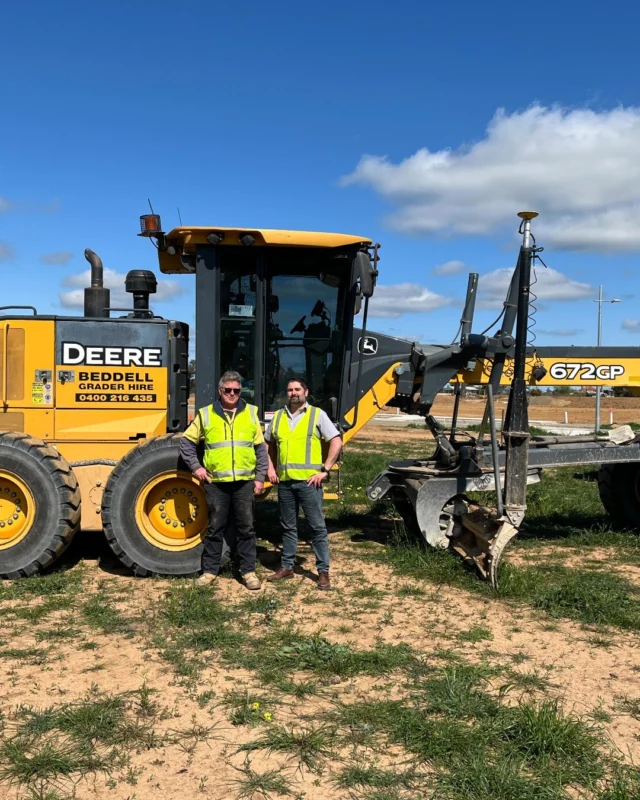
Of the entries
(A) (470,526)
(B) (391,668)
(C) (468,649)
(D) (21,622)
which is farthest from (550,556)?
(D) (21,622)

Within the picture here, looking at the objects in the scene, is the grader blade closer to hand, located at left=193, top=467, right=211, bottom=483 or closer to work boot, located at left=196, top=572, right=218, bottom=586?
work boot, located at left=196, top=572, right=218, bottom=586

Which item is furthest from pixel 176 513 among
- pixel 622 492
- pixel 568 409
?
pixel 568 409

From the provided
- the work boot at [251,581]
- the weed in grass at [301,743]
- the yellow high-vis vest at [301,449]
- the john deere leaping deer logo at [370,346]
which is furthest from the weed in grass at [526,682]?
the john deere leaping deer logo at [370,346]

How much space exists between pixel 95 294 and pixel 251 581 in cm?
332

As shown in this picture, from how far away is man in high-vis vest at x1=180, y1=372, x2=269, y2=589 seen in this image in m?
6.31

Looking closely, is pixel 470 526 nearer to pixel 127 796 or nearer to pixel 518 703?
pixel 518 703

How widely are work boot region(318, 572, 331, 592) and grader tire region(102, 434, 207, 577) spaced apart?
A: 44.4 inches

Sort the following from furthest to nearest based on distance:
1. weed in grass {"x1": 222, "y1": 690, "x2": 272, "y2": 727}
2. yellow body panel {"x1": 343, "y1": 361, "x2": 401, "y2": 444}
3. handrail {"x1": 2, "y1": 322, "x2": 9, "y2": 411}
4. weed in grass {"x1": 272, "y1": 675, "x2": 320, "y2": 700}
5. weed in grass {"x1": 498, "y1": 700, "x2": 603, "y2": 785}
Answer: yellow body panel {"x1": 343, "y1": 361, "x2": 401, "y2": 444}
handrail {"x1": 2, "y1": 322, "x2": 9, "y2": 411}
weed in grass {"x1": 272, "y1": 675, "x2": 320, "y2": 700}
weed in grass {"x1": 222, "y1": 690, "x2": 272, "y2": 727}
weed in grass {"x1": 498, "y1": 700, "x2": 603, "y2": 785}

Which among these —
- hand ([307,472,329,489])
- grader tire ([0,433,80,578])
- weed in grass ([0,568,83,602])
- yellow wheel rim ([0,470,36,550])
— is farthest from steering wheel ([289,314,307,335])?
weed in grass ([0,568,83,602])

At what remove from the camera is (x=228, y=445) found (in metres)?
6.30

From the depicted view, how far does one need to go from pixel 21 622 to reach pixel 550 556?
5.22 meters

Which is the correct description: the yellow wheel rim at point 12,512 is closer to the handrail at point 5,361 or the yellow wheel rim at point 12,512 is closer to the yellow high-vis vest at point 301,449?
the handrail at point 5,361

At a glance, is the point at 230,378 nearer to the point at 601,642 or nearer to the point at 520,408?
the point at 520,408

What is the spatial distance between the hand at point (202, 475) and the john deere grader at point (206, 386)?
0.36 metres
